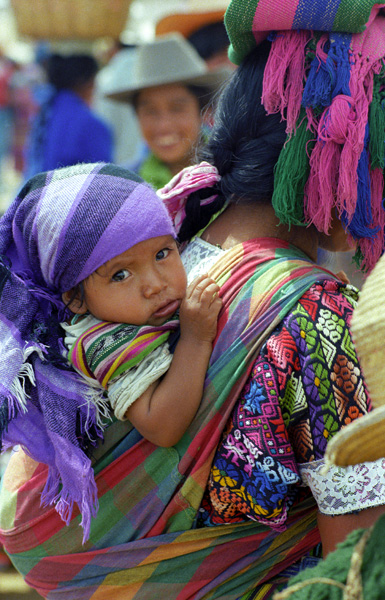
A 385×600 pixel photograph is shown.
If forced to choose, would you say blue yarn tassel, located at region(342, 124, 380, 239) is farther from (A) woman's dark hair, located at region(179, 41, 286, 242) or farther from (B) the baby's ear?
(B) the baby's ear

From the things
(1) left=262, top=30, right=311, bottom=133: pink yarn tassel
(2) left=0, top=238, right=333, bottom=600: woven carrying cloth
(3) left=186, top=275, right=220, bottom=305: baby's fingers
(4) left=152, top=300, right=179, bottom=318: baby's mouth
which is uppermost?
(1) left=262, top=30, right=311, bottom=133: pink yarn tassel

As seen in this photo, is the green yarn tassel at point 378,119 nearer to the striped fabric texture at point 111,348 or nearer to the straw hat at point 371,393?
the striped fabric texture at point 111,348

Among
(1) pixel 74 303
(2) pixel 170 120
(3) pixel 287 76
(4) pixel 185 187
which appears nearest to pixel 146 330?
(1) pixel 74 303

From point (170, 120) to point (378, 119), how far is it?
3708mm

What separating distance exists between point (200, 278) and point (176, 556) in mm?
703

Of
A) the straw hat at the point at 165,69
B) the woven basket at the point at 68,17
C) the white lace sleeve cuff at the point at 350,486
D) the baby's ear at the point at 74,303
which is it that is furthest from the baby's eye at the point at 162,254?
the woven basket at the point at 68,17

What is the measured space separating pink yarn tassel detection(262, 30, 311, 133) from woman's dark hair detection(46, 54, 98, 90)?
4.55 m

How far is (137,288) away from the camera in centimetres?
174

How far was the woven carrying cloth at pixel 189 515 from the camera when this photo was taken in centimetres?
165

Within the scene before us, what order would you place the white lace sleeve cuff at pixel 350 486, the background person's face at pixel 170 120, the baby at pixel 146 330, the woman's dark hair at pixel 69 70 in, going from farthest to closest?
the woman's dark hair at pixel 69 70, the background person's face at pixel 170 120, the baby at pixel 146 330, the white lace sleeve cuff at pixel 350 486

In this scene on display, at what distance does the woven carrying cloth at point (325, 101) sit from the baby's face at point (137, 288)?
1.13ft

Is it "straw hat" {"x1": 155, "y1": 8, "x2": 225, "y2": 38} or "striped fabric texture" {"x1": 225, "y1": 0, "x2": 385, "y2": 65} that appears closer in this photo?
"striped fabric texture" {"x1": 225, "y1": 0, "x2": 385, "y2": 65}

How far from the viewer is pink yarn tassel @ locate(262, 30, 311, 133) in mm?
1767

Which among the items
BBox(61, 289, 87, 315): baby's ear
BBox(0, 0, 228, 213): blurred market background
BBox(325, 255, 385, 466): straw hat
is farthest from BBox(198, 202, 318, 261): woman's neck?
BBox(0, 0, 228, 213): blurred market background
